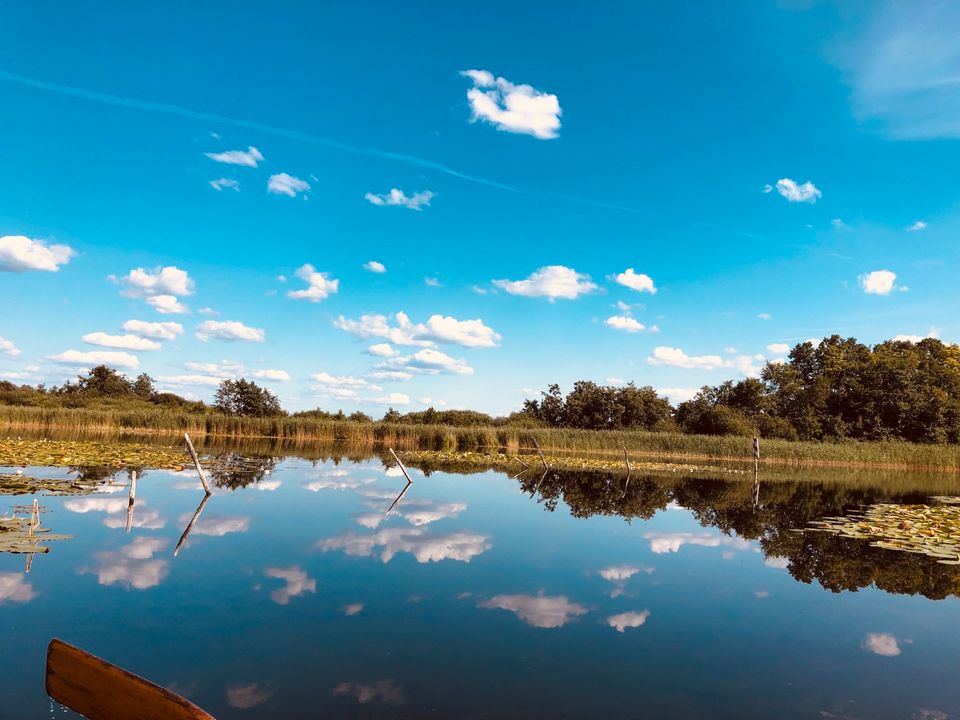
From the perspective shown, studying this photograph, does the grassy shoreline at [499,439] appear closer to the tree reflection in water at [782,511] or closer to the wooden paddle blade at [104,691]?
the tree reflection in water at [782,511]

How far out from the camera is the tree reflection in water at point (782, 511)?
31.4 feet

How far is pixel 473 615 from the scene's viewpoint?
21.9 feet

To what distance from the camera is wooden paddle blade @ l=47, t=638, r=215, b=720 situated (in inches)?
84.1

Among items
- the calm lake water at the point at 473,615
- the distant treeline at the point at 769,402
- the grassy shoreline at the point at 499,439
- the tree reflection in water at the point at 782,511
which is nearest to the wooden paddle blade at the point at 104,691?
the calm lake water at the point at 473,615

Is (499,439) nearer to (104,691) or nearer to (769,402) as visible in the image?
(769,402)

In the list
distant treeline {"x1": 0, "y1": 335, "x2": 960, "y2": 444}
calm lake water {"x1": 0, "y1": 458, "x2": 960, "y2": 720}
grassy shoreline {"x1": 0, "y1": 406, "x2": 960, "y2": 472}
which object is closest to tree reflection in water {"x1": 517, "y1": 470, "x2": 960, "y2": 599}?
calm lake water {"x1": 0, "y1": 458, "x2": 960, "y2": 720}

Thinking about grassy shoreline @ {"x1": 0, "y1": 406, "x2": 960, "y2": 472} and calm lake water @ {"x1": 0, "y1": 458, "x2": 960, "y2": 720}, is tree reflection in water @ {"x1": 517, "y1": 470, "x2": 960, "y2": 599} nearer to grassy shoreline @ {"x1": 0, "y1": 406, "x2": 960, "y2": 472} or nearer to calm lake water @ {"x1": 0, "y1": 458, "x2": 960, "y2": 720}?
calm lake water @ {"x1": 0, "y1": 458, "x2": 960, "y2": 720}

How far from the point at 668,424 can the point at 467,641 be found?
52.4 meters

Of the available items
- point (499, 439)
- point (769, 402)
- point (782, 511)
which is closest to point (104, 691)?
point (782, 511)

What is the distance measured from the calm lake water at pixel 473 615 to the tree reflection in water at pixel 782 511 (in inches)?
4.2

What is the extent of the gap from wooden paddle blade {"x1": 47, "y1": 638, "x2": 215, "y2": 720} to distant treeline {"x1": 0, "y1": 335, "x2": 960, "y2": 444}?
1924 inches

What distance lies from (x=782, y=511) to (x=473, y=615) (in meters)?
13.5

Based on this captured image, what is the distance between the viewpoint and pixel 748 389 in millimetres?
57969

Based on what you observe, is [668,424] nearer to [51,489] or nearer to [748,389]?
[748,389]
